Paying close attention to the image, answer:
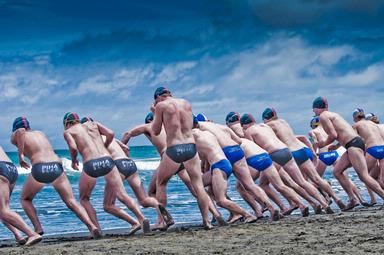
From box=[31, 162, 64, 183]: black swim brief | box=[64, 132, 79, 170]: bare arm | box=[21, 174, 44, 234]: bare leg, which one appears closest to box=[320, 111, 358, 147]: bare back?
box=[64, 132, 79, 170]: bare arm

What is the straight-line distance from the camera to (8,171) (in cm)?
1120

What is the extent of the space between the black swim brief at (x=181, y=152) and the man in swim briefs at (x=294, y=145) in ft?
13.5

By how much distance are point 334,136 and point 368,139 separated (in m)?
1.48

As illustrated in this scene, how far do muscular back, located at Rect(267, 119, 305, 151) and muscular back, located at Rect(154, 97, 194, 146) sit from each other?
3996 millimetres

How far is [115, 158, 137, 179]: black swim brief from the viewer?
12.7 m

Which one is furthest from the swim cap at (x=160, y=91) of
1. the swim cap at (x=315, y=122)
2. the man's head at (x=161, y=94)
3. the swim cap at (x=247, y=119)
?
the swim cap at (x=315, y=122)

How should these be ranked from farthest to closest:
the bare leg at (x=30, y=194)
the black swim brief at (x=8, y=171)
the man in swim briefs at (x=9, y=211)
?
the bare leg at (x=30, y=194) < the black swim brief at (x=8, y=171) < the man in swim briefs at (x=9, y=211)

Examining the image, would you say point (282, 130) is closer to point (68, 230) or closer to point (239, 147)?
point (239, 147)

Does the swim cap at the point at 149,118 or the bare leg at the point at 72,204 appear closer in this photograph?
the bare leg at the point at 72,204

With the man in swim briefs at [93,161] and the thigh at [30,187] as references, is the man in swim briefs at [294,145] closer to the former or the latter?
the man in swim briefs at [93,161]

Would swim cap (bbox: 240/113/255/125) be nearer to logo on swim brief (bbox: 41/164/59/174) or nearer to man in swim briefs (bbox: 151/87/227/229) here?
man in swim briefs (bbox: 151/87/227/229)

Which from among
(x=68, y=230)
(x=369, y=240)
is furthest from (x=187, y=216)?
(x=369, y=240)

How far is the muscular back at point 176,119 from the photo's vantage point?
1132 centimetres

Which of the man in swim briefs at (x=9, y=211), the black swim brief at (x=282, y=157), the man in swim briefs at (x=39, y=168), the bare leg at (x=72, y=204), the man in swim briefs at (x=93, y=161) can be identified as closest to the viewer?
the man in swim briefs at (x=9, y=211)
